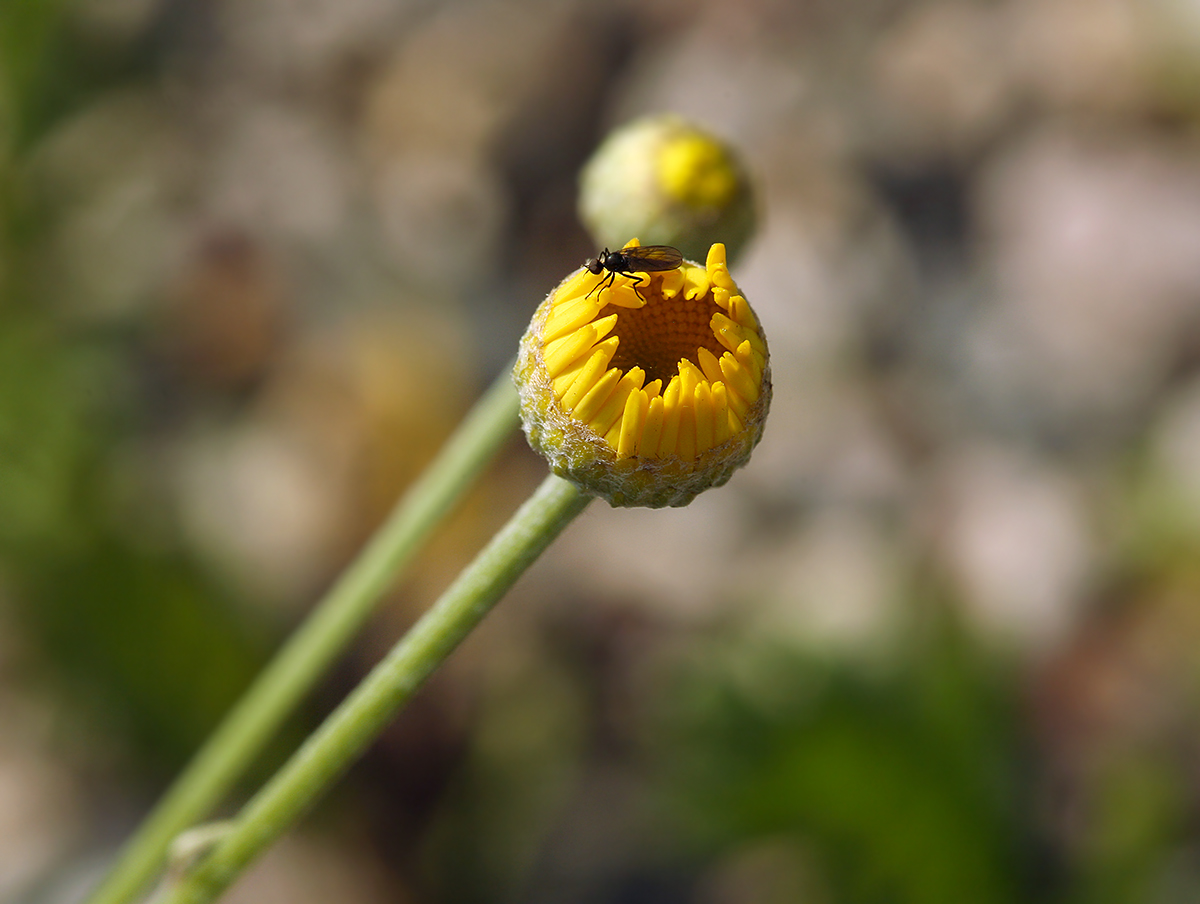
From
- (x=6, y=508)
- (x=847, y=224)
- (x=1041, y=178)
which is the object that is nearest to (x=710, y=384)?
(x=6, y=508)

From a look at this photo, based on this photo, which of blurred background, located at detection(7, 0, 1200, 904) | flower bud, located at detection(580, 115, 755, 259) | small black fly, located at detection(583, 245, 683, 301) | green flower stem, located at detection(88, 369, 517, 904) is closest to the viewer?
small black fly, located at detection(583, 245, 683, 301)

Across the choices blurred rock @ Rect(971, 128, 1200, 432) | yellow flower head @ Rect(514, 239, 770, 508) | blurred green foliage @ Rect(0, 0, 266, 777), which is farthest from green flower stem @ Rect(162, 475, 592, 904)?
blurred rock @ Rect(971, 128, 1200, 432)

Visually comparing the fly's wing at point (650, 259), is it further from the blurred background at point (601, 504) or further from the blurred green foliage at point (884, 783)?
the blurred green foliage at point (884, 783)

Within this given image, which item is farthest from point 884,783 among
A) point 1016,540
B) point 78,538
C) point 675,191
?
point 78,538

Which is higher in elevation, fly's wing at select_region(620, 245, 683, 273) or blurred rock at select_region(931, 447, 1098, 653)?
blurred rock at select_region(931, 447, 1098, 653)

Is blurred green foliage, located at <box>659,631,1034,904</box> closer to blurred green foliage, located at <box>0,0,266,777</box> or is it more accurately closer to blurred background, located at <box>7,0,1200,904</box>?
blurred background, located at <box>7,0,1200,904</box>

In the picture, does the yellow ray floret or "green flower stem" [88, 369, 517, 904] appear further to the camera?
"green flower stem" [88, 369, 517, 904]

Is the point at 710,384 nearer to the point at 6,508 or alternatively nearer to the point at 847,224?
the point at 6,508

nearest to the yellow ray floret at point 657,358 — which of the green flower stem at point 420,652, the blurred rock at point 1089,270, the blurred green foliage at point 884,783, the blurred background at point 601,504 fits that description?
the green flower stem at point 420,652

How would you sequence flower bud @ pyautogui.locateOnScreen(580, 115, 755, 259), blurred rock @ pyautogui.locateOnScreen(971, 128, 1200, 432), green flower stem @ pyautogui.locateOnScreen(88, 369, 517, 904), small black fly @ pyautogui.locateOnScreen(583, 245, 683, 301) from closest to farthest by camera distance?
small black fly @ pyautogui.locateOnScreen(583, 245, 683, 301) < green flower stem @ pyautogui.locateOnScreen(88, 369, 517, 904) < flower bud @ pyautogui.locateOnScreen(580, 115, 755, 259) < blurred rock @ pyautogui.locateOnScreen(971, 128, 1200, 432)
